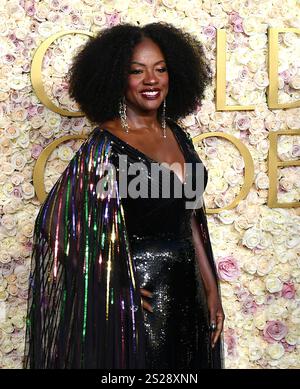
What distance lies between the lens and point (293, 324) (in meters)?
2.96

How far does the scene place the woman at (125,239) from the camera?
5.96 feet

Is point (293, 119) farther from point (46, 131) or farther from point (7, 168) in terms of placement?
point (7, 168)

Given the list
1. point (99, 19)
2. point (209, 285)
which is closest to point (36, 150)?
point (99, 19)

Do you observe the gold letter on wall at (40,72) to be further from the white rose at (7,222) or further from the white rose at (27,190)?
the white rose at (7,222)

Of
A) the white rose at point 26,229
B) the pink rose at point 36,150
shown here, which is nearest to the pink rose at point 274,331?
the white rose at point 26,229

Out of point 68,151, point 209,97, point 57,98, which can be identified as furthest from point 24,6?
point 209,97

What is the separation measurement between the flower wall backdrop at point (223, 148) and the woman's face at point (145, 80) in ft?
2.53

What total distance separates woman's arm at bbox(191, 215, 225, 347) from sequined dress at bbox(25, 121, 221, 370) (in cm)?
7

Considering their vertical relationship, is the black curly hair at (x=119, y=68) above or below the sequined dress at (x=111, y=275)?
above

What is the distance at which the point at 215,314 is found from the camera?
2.11 m

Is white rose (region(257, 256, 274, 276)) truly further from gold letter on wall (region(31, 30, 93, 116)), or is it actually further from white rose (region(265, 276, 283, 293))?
gold letter on wall (region(31, 30, 93, 116))

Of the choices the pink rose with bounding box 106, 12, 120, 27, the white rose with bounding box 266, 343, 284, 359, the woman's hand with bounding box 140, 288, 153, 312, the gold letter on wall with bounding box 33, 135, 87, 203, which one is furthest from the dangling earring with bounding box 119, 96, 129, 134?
the white rose with bounding box 266, 343, 284, 359
